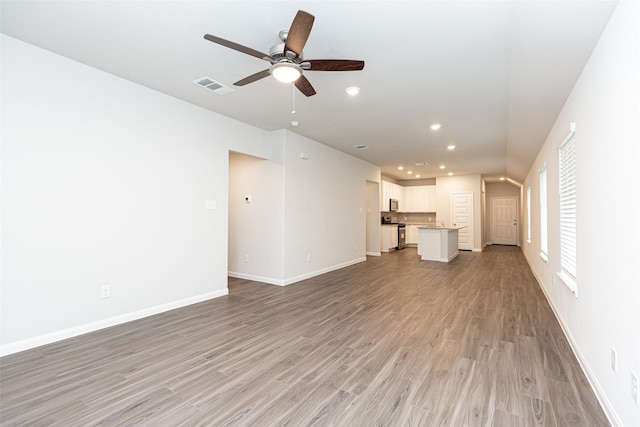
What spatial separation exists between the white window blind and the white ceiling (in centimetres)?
59

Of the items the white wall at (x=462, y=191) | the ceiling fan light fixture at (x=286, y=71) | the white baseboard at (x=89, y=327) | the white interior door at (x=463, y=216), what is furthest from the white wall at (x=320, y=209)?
the white interior door at (x=463, y=216)

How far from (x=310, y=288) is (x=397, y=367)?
2.70m

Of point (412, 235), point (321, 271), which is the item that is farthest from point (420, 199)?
point (321, 271)

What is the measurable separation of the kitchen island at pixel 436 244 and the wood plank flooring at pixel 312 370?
150 inches

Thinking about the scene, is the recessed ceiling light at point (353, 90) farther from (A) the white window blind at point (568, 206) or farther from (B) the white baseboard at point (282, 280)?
(B) the white baseboard at point (282, 280)

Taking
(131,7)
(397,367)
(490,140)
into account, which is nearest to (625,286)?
(397,367)

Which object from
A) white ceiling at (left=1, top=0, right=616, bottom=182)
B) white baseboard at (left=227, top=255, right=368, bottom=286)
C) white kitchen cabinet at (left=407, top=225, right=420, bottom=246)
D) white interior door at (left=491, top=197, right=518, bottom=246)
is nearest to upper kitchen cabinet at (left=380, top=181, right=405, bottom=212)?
white kitchen cabinet at (left=407, top=225, right=420, bottom=246)

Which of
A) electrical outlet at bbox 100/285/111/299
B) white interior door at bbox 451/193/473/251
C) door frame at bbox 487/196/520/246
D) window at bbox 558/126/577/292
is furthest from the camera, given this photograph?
door frame at bbox 487/196/520/246

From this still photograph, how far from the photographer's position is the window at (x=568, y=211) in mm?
2955

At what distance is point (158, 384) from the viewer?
2.20 meters

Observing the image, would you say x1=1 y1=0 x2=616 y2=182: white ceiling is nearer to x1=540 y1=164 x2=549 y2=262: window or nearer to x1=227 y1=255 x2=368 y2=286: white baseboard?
x1=540 y1=164 x2=549 y2=262: window

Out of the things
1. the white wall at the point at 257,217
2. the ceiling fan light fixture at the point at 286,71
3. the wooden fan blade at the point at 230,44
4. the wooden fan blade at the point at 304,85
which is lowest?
the white wall at the point at 257,217

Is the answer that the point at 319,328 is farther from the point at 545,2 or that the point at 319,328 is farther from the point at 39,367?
the point at 545,2

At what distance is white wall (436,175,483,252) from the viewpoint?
1023cm
